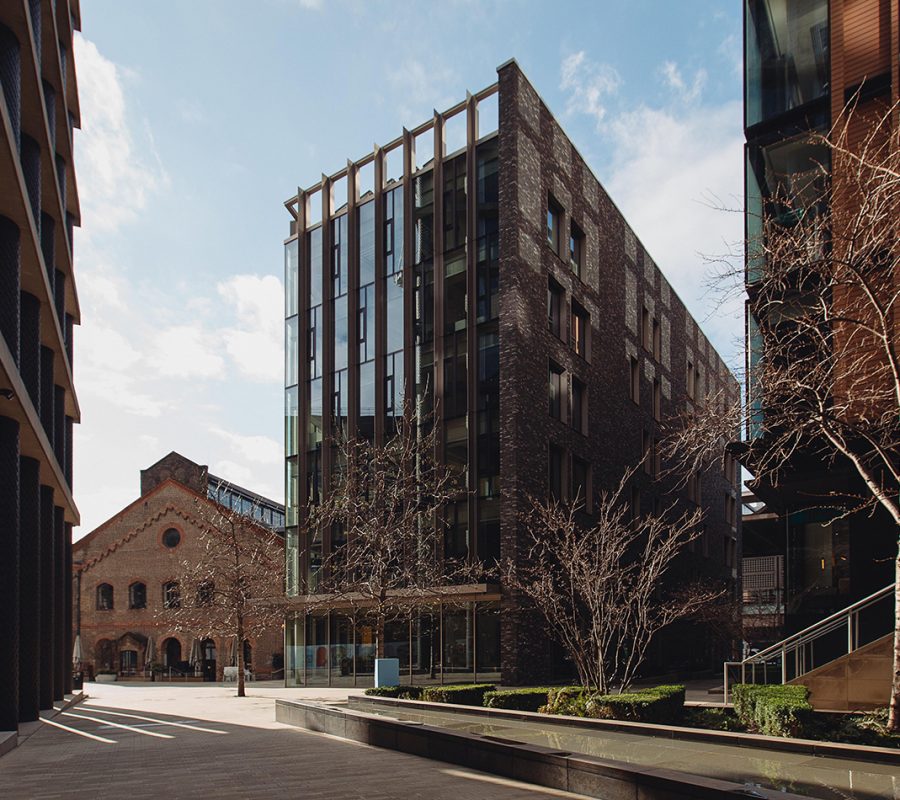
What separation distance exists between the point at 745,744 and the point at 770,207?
16207 millimetres

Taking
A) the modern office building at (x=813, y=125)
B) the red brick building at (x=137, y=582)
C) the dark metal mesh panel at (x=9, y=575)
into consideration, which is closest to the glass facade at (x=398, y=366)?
the modern office building at (x=813, y=125)

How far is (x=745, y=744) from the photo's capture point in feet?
40.0

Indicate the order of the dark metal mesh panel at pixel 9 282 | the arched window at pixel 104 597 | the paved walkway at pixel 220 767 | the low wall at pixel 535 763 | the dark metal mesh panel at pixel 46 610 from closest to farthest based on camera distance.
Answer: the low wall at pixel 535 763 < the paved walkway at pixel 220 767 < the dark metal mesh panel at pixel 9 282 < the dark metal mesh panel at pixel 46 610 < the arched window at pixel 104 597

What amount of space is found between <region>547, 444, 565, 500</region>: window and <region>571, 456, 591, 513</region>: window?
115cm

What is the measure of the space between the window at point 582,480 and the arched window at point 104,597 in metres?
30.5

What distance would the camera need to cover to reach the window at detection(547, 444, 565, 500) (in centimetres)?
3504

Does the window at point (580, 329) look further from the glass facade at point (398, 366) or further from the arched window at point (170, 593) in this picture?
the arched window at point (170, 593)

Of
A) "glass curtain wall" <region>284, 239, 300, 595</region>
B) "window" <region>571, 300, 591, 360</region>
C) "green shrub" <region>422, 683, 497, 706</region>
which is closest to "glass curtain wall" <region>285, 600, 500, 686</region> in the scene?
"glass curtain wall" <region>284, 239, 300, 595</region>

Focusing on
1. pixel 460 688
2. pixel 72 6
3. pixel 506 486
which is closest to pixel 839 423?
pixel 460 688

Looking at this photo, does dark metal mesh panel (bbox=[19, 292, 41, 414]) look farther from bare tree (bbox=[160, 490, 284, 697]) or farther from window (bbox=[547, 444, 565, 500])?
window (bbox=[547, 444, 565, 500])

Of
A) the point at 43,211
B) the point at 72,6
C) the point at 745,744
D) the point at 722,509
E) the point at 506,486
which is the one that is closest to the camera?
the point at 745,744

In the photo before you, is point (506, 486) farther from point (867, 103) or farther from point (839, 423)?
point (839, 423)

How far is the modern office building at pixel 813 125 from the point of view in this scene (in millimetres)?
21391

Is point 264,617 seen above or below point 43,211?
below
